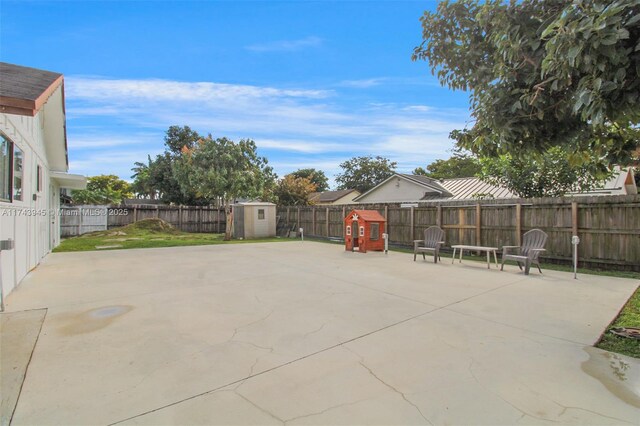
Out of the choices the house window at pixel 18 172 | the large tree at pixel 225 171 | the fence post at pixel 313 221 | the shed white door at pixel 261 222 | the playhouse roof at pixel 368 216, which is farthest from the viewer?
the shed white door at pixel 261 222

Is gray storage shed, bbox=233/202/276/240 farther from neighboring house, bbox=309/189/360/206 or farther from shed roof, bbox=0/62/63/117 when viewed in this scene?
neighboring house, bbox=309/189/360/206

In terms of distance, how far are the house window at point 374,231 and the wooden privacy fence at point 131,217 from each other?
14.3 metres

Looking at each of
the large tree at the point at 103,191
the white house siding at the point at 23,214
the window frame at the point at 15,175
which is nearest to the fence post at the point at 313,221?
the white house siding at the point at 23,214

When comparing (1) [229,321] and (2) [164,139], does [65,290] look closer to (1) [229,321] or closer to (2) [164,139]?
(1) [229,321]

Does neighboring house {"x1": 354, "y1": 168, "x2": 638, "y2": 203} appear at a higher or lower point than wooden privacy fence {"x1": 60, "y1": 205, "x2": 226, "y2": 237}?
higher

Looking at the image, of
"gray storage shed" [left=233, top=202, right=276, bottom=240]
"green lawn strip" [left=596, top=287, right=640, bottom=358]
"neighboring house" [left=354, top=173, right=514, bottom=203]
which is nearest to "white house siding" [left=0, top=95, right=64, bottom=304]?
"green lawn strip" [left=596, top=287, right=640, bottom=358]

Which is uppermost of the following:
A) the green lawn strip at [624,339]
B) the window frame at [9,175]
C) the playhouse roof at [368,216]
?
the window frame at [9,175]

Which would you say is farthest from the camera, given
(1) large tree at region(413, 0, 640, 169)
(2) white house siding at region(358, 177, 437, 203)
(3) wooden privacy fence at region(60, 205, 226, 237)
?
(2) white house siding at region(358, 177, 437, 203)

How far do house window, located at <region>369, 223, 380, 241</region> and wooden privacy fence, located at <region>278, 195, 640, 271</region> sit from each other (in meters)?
1.81

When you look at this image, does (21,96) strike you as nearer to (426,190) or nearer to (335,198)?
(426,190)

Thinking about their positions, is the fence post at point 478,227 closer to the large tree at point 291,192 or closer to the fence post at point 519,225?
the fence post at point 519,225

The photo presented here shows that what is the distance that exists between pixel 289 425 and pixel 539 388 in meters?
2.02

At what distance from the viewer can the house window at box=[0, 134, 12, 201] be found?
467 centimetres

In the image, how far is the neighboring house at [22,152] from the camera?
334 centimetres
